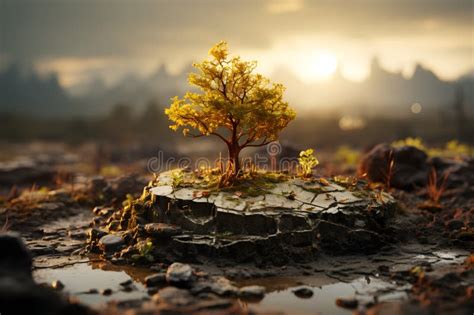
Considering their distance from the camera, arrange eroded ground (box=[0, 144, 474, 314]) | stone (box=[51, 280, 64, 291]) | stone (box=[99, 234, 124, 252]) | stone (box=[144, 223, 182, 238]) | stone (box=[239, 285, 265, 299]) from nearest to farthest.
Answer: eroded ground (box=[0, 144, 474, 314]), stone (box=[239, 285, 265, 299]), stone (box=[51, 280, 64, 291]), stone (box=[144, 223, 182, 238]), stone (box=[99, 234, 124, 252])

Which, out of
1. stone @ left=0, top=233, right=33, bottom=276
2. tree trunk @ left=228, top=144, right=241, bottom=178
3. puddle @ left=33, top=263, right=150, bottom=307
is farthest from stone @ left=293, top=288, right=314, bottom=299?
stone @ left=0, top=233, right=33, bottom=276

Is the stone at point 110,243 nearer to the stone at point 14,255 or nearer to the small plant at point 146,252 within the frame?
the small plant at point 146,252

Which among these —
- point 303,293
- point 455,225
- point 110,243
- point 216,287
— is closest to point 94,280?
point 110,243

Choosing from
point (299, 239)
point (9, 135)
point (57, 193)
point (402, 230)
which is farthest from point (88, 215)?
point (9, 135)

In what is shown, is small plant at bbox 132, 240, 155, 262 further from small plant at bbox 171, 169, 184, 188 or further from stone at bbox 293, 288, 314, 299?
stone at bbox 293, 288, 314, 299

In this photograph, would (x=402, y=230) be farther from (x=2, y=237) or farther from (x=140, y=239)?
(x=2, y=237)
